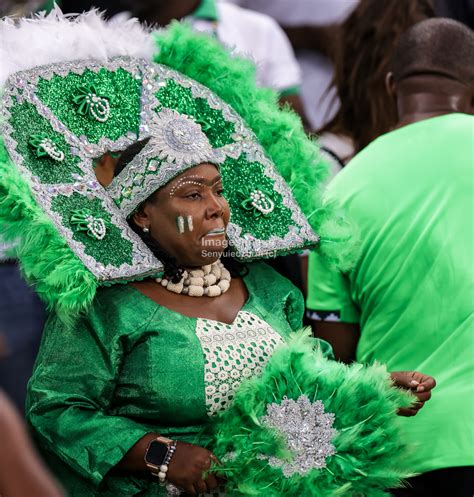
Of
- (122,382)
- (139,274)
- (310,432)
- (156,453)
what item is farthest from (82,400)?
(310,432)

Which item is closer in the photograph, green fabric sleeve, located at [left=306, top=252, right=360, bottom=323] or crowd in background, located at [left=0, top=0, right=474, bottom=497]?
crowd in background, located at [left=0, top=0, right=474, bottom=497]

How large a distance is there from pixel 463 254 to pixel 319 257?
0.44 m

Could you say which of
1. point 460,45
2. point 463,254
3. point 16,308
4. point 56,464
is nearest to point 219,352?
point 56,464

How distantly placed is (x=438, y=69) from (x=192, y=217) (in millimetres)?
1267

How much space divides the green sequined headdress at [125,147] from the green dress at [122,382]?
0.11m

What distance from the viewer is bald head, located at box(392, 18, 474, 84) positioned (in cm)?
382

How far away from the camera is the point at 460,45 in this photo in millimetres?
3838

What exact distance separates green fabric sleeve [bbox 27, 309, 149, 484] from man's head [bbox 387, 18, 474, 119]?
4.96 feet

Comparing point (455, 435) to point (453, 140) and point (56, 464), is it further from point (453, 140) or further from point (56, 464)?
point (56, 464)

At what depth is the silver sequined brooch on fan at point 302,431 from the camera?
2.78 metres

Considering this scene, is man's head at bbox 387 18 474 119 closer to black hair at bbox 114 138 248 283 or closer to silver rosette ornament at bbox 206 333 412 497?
black hair at bbox 114 138 248 283

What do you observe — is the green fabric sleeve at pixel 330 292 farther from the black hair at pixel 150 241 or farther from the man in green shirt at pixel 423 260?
the black hair at pixel 150 241

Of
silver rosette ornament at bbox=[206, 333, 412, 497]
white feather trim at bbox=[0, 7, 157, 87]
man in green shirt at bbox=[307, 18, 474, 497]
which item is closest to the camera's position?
silver rosette ornament at bbox=[206, 333, 412, 497]

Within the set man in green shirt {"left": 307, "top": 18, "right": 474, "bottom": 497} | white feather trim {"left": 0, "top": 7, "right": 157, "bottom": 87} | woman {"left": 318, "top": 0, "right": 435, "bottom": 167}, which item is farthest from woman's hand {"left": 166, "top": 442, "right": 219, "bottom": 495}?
woman {"left": 318, "top": 0, "right": 435, "bottom": 167}
